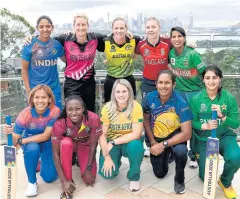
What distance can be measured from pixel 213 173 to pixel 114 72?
1.51 metres

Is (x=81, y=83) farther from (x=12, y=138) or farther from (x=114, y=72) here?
(x=12, y=138)

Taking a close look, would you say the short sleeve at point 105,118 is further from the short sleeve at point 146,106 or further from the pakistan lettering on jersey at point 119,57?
the pakistan lettering on jersey at point 119,57

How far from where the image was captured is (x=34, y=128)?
9.50ft

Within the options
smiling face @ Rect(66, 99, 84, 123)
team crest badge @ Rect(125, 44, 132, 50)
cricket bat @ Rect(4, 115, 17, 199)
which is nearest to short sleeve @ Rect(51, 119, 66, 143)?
smiling face @ Rect(66, 99, 84, 123)

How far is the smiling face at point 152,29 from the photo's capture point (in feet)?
10.7

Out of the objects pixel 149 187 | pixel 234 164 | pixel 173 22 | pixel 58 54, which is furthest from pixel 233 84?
pixel 58 54

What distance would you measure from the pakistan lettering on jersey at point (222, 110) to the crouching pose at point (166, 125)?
7 centimetres

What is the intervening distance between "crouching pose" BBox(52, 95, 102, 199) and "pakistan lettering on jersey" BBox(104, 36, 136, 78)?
2.46 ft

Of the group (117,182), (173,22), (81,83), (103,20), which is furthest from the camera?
(103,20)

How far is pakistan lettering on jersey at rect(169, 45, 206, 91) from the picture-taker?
3.15 m

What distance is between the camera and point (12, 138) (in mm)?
2773

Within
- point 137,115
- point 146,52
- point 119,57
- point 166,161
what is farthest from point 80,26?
point 166,161

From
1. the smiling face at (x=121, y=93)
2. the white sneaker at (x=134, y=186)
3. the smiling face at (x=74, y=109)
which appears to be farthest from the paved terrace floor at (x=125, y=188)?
the smiling face at (x=121, y=93)

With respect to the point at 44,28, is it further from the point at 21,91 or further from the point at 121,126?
the point at 121,126
